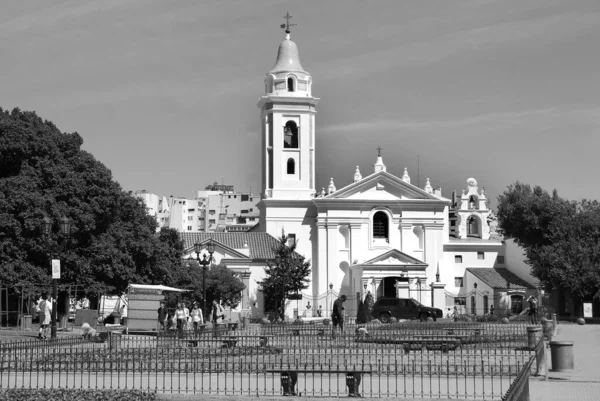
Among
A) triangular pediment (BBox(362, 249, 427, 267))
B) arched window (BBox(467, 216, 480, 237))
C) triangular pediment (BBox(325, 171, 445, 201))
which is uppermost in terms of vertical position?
triangular pediment (BBox(325, 171, 445, 201))

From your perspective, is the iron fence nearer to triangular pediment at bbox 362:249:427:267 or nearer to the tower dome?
triangular pediment at bbox 362:249:427:267

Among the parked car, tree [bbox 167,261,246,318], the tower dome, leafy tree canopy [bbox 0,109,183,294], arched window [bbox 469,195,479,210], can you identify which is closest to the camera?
leafy tree canopy [bbox 0,109,183,294]

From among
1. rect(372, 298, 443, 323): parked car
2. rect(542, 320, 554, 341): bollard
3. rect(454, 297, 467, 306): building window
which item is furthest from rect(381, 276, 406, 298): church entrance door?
rect(542, 320, 554, 341): bollard

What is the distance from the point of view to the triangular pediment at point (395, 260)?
259 feet

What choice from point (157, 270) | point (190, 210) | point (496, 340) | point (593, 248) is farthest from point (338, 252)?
point (190, 210)

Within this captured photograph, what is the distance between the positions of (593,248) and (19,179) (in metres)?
36.8

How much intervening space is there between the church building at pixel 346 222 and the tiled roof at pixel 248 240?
0.21m

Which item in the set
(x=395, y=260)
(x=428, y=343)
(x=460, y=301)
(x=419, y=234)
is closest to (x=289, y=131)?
(x=419, y=234)

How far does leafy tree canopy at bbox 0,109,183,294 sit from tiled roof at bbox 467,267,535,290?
36.6 m

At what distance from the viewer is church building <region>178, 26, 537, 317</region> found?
81.1 meters

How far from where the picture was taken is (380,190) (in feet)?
273

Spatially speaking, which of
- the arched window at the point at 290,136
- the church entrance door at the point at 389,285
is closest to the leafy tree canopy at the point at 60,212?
the church entrance door at the point at 389,285

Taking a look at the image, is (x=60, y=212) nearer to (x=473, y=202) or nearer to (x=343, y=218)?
(x=343, y=218)

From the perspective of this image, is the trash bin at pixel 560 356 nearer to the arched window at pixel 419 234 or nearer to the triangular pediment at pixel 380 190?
the triangular pediment at pixel 380 190
